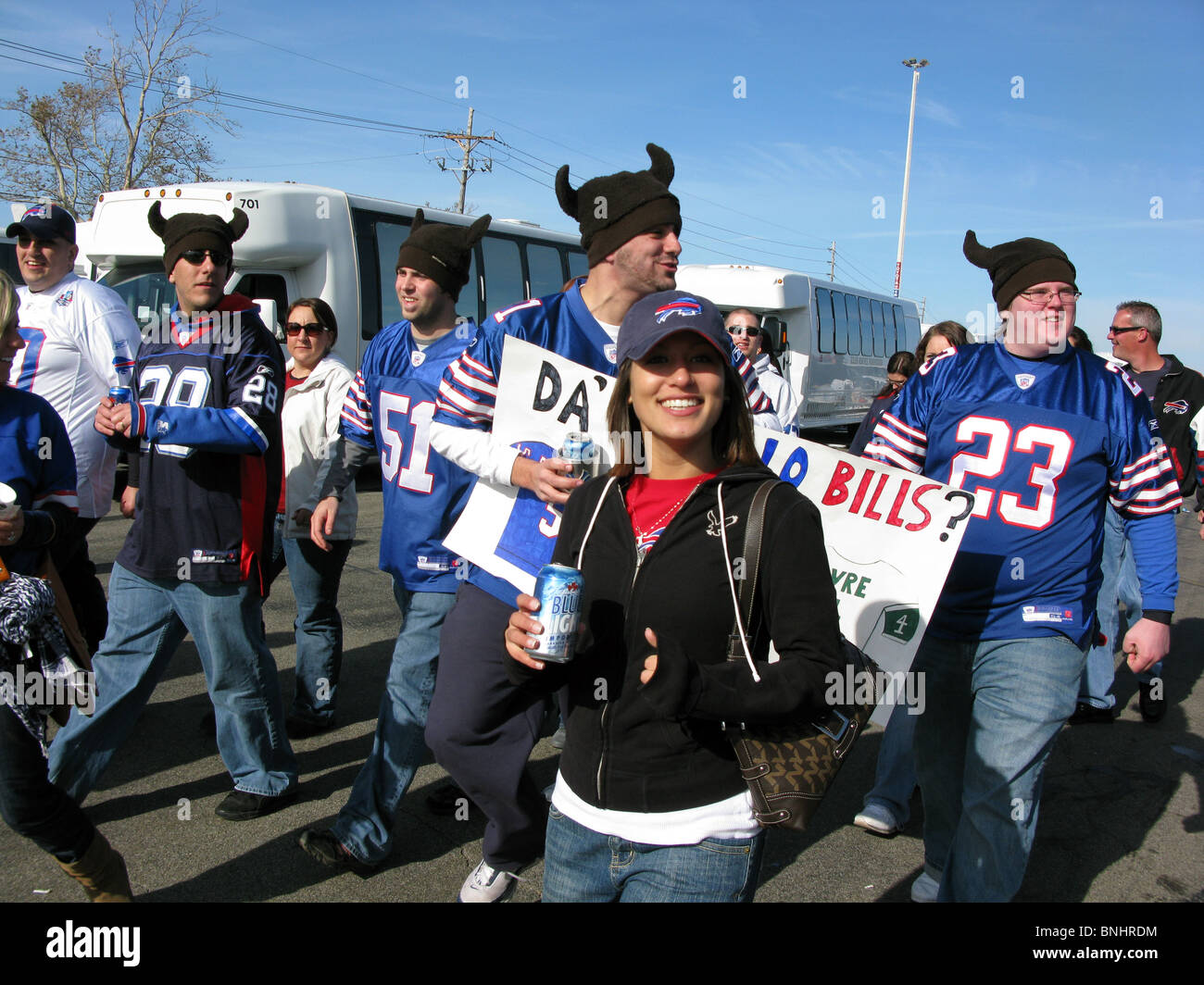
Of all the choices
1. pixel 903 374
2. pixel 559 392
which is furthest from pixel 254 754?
pixel 903 374

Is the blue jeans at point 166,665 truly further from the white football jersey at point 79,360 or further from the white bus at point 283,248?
the white bus at point 283,248

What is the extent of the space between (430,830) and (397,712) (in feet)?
2.17

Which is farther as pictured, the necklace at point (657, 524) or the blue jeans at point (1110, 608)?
the blue jeans at point (1110, 608)

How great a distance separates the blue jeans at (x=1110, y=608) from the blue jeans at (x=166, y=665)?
417cm

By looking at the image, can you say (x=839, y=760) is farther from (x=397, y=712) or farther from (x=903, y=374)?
(x=903, y=374)

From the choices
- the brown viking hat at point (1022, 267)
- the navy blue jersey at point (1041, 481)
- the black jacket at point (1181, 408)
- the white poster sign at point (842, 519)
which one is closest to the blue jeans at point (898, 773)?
the navy blue jersey at point (1041, 481)

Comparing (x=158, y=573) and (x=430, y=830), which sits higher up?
(x=158, y=573)

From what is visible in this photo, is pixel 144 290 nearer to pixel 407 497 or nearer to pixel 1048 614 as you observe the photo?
pixel 407 497

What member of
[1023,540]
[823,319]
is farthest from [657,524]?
[823,319]

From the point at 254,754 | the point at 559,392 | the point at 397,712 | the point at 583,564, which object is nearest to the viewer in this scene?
the point at 583,564

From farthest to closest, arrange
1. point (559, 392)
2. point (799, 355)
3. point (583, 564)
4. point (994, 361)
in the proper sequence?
point (799, 355)
point (994, 361)
point (559, 392)
point (583, 564)

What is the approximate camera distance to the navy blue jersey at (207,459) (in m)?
3.81

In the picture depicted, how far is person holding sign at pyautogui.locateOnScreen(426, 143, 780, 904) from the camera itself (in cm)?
313

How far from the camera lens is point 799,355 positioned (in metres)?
21.7
